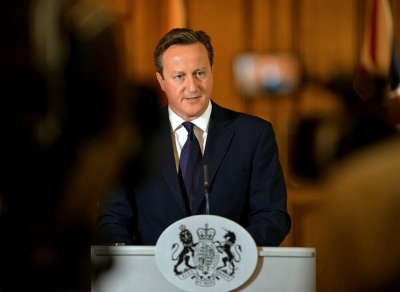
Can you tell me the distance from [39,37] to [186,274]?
588 millimetres

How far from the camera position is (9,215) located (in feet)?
0.94

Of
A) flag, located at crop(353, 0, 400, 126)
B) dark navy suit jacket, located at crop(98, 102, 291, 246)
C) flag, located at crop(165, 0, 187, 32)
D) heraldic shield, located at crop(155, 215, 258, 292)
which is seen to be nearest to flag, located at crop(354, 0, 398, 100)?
flag, located at crop(353, 0, 400, 126)

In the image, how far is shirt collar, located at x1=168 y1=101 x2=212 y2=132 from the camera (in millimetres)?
1334

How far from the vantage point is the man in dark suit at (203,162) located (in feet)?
4.07

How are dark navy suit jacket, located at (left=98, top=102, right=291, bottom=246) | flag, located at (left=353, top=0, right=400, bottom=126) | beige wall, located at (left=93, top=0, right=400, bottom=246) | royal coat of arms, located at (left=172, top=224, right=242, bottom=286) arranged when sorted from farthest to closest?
beige wall, located at (left=93, top=0, right=400, bottom=246)
flag, located at (left=353, top=0, right=400, bottom=126)
dark navy suit jacket, located at (left=98, top=102, right=291, bottom=246)
royal coat of arms, located at (left=172, top=224, right=242, bottom=286)

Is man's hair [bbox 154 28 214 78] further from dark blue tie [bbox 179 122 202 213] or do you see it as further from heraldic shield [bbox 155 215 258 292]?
heraldic shield [bbox 155 215 258 292]

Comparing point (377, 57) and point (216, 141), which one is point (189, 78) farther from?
point (377, 57)

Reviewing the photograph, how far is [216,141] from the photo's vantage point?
1320 mm

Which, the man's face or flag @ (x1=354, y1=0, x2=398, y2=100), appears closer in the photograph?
the man's face

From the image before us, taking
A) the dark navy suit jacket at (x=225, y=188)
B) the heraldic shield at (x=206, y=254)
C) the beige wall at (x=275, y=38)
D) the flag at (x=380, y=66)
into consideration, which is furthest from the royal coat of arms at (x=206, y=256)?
the beige wall at (x=275, y=38)

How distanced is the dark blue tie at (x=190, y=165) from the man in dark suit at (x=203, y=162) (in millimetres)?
10

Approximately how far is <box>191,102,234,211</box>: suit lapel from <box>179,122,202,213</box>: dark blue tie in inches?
0.8

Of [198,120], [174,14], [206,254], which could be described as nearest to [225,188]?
[198,120]

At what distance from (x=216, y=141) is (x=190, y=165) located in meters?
0.08
